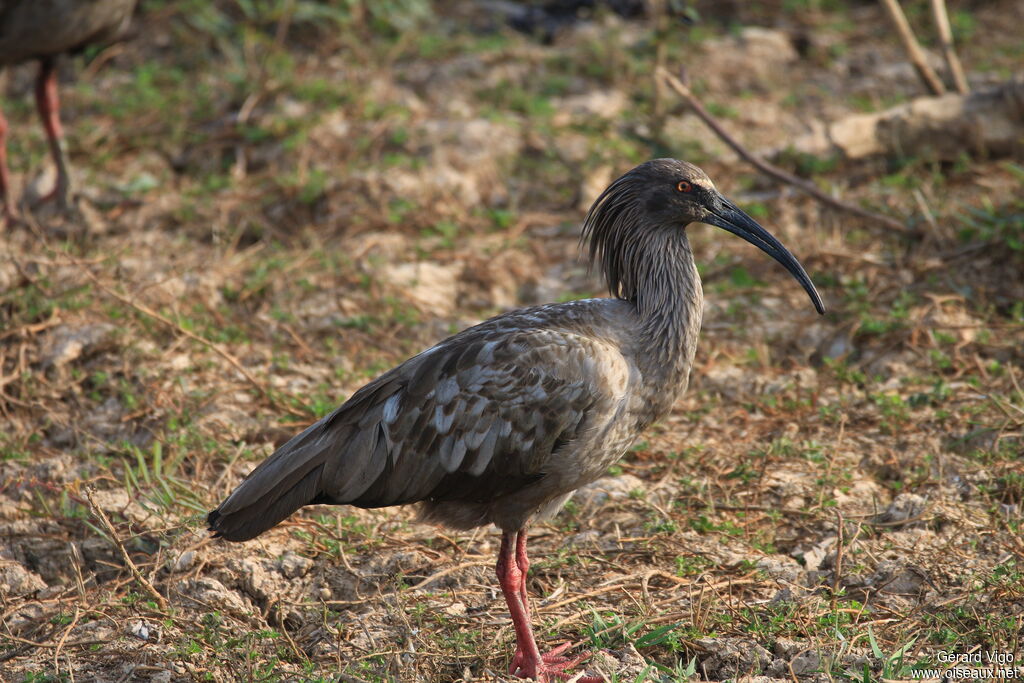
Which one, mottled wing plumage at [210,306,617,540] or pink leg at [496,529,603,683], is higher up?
mottled wing plumage at [210,306,617,540]

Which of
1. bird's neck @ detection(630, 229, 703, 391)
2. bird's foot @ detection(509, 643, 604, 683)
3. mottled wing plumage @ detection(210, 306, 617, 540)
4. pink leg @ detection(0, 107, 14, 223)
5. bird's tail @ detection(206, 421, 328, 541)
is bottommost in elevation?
bird's foot @ detection(509, 643, 604, 683)

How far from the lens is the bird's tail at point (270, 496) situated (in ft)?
14.0

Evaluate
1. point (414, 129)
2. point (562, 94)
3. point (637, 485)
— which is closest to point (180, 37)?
point (414, 129)

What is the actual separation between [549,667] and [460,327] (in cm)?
290

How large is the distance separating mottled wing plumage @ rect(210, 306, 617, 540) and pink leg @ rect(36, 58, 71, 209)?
4377 millimetres

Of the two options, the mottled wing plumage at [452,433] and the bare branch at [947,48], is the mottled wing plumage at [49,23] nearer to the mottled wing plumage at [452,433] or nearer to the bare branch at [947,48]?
the mottled wing plumage at [452,433]

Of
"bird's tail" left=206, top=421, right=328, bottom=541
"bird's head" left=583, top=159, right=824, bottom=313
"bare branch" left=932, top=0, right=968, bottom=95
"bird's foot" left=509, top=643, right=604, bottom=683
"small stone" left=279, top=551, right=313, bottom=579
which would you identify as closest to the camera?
"bird's foot" left=509, top=643, right=604, bottom=683

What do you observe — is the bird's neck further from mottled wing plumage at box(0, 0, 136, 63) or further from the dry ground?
mottled wing plumage at box(0, 0, 136, 63)

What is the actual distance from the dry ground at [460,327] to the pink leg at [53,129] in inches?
6.6

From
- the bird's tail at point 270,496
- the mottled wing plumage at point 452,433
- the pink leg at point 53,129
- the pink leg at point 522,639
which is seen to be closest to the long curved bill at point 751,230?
the mottled wing plumage at point 452,433

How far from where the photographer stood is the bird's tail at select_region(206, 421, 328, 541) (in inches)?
168

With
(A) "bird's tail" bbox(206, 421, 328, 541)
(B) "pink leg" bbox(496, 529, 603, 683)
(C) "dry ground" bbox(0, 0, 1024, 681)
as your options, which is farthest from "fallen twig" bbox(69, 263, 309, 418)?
(B) "pink leg" bbox(496, 529, 603, 683)

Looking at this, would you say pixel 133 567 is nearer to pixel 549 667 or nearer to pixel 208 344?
pixel 208 344

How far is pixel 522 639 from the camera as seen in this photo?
4191 millimetres
